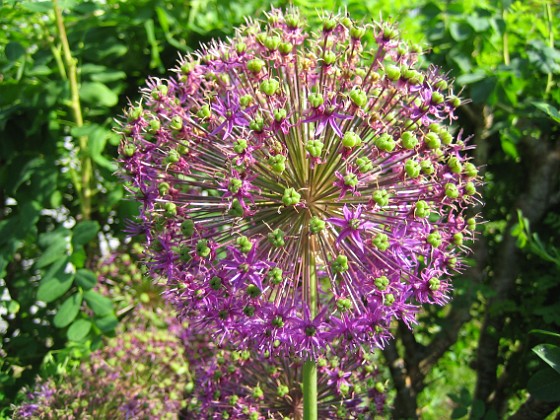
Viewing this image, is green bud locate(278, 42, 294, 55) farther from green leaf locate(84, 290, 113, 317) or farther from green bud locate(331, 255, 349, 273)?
green leaf locate(84, 290, 113, 317)

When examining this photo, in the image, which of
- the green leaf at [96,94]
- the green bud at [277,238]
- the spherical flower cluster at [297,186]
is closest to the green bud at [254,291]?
the spherical flower cluster at [297,186]

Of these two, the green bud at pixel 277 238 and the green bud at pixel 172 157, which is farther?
the green bud at pixel 172 157

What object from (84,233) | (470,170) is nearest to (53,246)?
(84,233)

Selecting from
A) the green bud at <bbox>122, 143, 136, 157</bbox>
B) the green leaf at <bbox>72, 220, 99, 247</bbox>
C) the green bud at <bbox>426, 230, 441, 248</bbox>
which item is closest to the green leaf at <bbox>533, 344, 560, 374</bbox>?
the green bud at <bbox>426, 230, 441, 248</bbox>

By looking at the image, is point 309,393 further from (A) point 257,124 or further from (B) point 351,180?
(A) point 257,124

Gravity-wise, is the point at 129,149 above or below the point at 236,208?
above

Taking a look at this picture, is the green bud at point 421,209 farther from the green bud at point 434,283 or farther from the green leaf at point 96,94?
the green leaf at point 96,94

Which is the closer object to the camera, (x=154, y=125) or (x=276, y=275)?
(x=276, y=275)

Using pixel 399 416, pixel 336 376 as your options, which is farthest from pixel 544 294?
pixel 336 376
